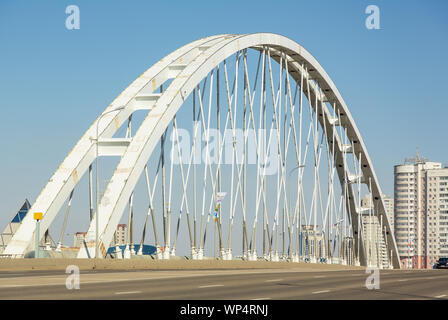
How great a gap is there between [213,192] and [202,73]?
252 inches

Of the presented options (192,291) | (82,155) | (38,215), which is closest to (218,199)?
(82,155)

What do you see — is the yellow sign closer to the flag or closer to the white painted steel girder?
the white painted steel girder

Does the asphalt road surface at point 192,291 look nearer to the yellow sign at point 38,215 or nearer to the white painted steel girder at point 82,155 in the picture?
the yellow sign at point 38,215

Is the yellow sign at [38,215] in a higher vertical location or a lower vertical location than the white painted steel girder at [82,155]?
lower

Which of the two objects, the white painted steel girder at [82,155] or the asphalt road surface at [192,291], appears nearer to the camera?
the asphalt road surface at [192,291]

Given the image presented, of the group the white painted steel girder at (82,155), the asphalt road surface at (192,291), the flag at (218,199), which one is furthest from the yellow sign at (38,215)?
the flag at (218,199)

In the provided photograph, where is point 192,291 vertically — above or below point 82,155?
below

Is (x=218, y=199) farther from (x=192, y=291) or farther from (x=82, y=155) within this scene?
(x=192, y=291)

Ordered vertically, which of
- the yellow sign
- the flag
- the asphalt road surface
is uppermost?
the flag

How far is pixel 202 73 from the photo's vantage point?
42.8 meters

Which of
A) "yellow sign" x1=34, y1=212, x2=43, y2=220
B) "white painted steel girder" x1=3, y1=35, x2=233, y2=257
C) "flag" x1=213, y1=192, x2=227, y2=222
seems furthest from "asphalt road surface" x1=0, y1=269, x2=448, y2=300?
"flag" x1=213, y1=192, x2=227, y2=222
